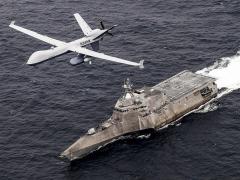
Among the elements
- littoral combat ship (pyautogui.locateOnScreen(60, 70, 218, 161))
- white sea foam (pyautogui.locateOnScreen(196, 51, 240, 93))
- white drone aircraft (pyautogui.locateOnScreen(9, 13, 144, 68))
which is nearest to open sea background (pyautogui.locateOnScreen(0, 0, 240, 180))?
white sea foam (pyautogui.locateOnScreen(196, 51, 240, 93))

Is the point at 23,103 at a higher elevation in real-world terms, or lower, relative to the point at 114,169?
higher

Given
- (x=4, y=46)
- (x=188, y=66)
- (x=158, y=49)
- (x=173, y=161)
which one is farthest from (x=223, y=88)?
(x=4, y=46)

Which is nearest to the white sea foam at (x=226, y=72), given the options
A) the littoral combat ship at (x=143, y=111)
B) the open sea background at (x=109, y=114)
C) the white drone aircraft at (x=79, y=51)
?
the open sea background at (x=109, y=114)

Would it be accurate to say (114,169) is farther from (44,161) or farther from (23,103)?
(23,103)

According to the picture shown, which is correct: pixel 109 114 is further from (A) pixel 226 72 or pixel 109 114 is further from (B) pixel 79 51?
(A) pixel 226 72

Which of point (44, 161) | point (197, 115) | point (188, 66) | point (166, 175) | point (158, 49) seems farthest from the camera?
point (158, 49)

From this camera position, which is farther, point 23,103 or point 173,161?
point 23,103

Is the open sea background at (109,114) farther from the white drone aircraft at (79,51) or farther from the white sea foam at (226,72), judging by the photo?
the white drone aircraft at (79,51)
